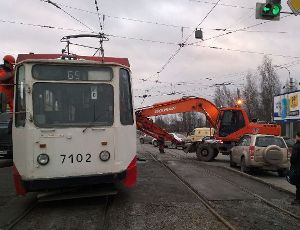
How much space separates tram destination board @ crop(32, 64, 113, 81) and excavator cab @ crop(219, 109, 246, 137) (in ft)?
51.1

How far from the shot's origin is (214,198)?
36.7 ft

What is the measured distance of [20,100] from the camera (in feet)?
32.7

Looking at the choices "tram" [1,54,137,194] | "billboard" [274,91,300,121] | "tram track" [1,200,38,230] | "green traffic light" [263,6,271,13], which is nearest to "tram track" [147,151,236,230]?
"tram" [1,54,137,194]

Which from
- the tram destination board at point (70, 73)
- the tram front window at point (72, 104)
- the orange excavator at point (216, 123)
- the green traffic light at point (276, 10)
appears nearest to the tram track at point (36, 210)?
the tram front window at point (72, 104)

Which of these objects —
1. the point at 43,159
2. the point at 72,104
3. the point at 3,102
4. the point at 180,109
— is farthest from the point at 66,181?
the point at 180,109

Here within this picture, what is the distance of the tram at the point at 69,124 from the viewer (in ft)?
31.6

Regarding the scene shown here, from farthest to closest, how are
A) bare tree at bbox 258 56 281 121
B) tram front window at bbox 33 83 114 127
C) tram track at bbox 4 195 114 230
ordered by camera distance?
1. bare tree at bbox 258 56 281 121
2. tram front window at bbox 33 83 114 127
3. tram track at bbox 4 195 114 230

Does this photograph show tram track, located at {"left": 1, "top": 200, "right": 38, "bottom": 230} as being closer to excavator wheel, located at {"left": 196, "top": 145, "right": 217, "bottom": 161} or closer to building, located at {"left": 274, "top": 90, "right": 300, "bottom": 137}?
excavator wheel, located at {"left": 196, "top": 145, "right": 217, "bottom": 161}

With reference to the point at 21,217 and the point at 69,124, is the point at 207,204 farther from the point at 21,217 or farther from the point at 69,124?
the point at 21,217

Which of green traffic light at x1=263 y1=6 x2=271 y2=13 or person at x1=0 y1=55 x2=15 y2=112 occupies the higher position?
green traffic light at x1=263 y1=6 x2=271 y2=13

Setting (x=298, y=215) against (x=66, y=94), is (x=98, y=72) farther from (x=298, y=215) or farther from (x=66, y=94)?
(x=298, y=215)

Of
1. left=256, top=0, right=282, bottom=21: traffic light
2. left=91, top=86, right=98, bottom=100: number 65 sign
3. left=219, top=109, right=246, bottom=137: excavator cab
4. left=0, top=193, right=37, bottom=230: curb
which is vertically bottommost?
left=0, top=193, right=37, bottom=230: curb

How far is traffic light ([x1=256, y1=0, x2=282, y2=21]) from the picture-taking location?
1417cm

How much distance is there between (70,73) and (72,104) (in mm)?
682
